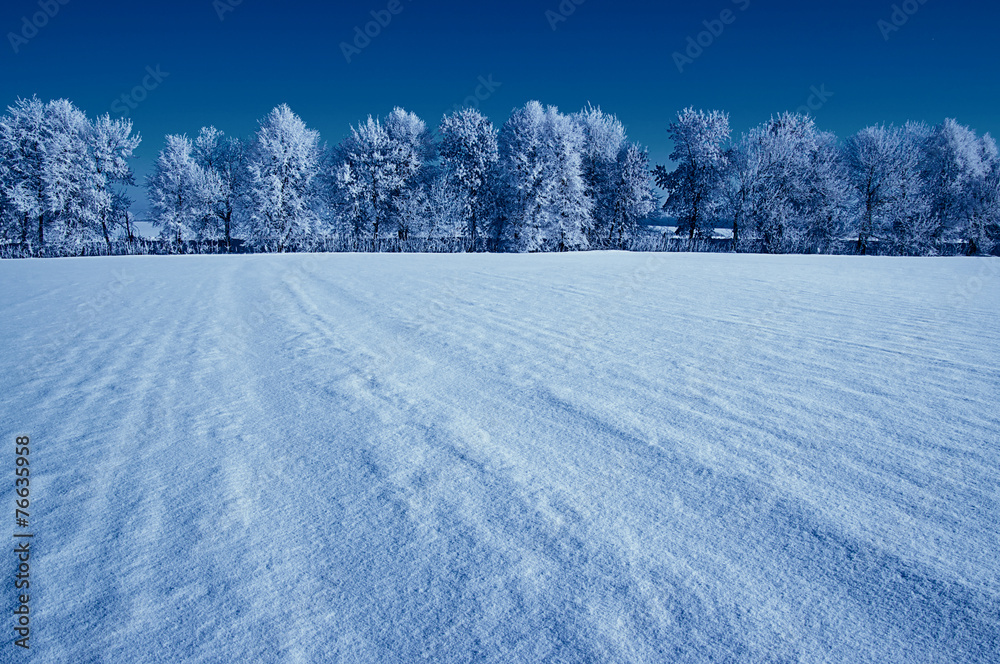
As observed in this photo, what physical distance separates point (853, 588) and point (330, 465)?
204cm

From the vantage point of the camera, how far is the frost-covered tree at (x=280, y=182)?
1172 inches

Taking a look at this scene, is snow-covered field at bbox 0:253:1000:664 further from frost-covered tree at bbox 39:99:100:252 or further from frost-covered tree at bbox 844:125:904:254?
frost-covered tree at bbox 844:125:904:254

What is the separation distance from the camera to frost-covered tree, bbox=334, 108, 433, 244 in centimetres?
3194

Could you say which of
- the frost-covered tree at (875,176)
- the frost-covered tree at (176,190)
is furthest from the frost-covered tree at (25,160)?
the frost-covered tree at (875,176)

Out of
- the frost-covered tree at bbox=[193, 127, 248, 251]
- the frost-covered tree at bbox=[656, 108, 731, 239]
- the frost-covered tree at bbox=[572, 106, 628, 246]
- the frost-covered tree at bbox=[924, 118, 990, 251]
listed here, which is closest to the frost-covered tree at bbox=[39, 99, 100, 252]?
the frost-covered tree at bbox=[193, 127, 248, 251]

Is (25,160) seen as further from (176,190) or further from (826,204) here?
(826,204)

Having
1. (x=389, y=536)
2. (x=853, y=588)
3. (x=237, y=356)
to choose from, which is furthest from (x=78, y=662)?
(x=237, y=356)

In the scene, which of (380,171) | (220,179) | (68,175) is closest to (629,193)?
(380,171)

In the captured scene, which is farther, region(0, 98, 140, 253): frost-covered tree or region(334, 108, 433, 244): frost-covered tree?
region(334, 108, 433, 244): frost-covered tree

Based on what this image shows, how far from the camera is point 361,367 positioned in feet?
12.0

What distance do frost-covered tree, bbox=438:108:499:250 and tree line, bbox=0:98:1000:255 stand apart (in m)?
0.10

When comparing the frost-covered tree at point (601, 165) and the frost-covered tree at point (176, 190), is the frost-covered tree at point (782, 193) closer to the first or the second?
the frost-covered tree at point (601, 165)

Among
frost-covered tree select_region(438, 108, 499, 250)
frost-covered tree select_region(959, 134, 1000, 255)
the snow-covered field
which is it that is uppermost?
frost-covered tree select_region(438, 108, 499, 250)

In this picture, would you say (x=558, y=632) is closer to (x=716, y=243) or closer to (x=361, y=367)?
(x=361, y=367)
